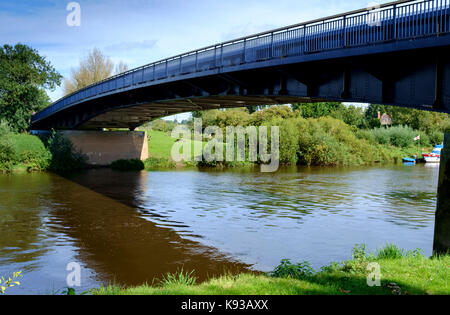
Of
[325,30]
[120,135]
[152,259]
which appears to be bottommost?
[152,259]

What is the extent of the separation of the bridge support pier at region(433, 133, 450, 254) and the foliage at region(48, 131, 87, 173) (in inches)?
1537

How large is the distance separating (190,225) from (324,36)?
9763 millimetres

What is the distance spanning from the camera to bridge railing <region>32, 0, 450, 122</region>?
1216 centimetres

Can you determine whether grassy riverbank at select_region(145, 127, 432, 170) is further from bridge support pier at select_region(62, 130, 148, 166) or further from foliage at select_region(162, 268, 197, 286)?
foliage at select_region(162, 268, 197, 286)

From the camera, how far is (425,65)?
494 inches

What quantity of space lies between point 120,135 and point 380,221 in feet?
121

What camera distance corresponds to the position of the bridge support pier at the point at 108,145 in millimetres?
47062

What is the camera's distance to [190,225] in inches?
736

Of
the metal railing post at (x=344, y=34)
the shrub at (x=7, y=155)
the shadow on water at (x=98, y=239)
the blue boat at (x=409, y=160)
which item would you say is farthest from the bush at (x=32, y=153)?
the blue boat at (x=409, y=160)

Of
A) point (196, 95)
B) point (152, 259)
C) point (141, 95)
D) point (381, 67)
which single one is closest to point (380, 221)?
point (381, 67)
